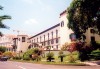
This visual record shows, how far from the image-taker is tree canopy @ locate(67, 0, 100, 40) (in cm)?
3612

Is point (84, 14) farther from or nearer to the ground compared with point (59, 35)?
farther from the ground

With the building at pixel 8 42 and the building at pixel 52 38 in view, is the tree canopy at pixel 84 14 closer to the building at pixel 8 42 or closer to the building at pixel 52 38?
the building at pixel 52 38

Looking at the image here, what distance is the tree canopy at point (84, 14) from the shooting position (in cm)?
3612

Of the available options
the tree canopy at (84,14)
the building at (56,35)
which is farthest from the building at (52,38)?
the tree canopy at (84,14)

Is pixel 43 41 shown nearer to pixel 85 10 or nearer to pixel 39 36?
pixel 39 36

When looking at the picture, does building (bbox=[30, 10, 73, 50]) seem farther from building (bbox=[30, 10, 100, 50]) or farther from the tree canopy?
the tree canopy

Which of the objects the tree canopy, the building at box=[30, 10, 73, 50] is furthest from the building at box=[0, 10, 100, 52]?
the tree canopy

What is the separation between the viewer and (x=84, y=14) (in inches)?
1478

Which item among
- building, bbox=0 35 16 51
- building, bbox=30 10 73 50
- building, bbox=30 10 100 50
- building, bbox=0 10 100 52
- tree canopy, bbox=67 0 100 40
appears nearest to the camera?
tree canopy, bbox=67 0 100 40

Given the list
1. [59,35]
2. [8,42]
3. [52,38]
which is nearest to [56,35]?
[59,35]

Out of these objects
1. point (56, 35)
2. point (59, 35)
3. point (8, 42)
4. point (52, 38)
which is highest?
point (8, 42)

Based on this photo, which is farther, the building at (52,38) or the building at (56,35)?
the building at (56,35)

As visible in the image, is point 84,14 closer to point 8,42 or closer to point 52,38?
point 52,38

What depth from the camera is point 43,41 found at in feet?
285
